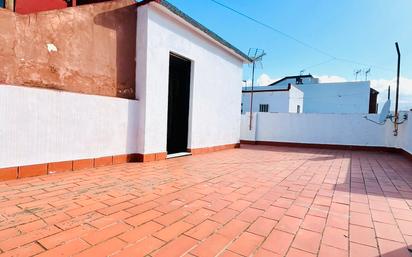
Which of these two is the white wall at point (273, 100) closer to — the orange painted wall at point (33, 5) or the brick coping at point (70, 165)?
the brick coping at point (70, 165)

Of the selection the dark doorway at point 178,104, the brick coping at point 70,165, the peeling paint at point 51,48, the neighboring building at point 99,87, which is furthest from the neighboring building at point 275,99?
the peeling paint at point 51,48

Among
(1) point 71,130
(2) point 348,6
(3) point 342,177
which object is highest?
(2) point 348,6

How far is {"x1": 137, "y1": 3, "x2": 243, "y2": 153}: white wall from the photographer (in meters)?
4.57

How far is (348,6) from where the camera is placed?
6961 millimetres

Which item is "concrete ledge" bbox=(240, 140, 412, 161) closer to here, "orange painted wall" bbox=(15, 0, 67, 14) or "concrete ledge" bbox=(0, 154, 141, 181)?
"concrete ledge" bbox=(0, 154, 141, 181)

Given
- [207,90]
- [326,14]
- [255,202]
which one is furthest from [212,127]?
[326,14]

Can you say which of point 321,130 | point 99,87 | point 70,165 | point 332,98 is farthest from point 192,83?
point 332,98

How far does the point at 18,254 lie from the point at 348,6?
8986mm

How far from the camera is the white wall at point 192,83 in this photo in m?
4.57

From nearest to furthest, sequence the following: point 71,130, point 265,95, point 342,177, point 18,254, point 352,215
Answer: point 18,254 < point 352,215 < point 71,130 < point 342,177 < point 265,95

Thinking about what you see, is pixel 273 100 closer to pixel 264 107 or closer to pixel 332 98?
pixel 264 107

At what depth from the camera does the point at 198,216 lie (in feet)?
6.84

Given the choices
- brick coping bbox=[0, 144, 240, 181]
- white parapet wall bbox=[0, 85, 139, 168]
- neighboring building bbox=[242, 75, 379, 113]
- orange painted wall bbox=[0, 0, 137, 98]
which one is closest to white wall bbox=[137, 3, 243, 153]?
brick coping bbox=[0, 144, 240, 181]

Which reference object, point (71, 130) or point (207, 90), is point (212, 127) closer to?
point (207, 90)
